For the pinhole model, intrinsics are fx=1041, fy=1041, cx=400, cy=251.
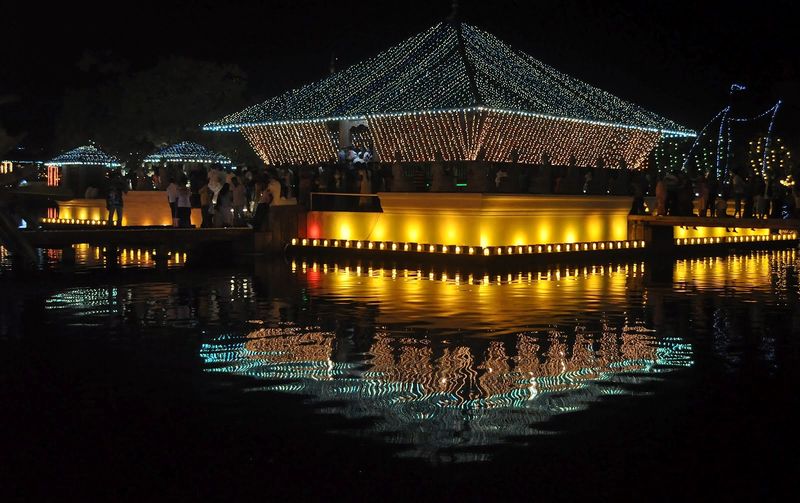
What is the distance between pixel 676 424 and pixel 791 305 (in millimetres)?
7385

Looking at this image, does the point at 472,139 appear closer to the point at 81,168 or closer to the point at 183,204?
the point at 183,204

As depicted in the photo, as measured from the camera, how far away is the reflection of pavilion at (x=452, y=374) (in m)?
6.64

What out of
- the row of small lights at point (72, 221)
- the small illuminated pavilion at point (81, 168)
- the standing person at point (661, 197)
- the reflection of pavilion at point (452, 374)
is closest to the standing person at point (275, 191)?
the row of small lights at point (72, 221)

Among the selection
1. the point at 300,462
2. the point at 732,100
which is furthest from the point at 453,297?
the point at 732,100

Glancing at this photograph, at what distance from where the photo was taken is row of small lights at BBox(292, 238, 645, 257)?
19898 millimetres

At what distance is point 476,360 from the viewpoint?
8844 mm

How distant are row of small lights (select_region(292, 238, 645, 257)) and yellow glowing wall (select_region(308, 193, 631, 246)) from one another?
371 millimetres

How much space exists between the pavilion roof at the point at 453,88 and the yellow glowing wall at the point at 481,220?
398 cm

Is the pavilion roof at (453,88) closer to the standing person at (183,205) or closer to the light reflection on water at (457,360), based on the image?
the standing person at (183,205)

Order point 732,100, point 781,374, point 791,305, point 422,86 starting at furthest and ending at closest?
1. point 732,100
2. point 422,86
3. point 791,305
4. point 781,374

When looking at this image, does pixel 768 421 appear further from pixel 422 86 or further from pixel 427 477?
pixel 422 86

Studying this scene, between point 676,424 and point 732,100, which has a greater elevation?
point 732,100

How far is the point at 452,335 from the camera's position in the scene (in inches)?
404

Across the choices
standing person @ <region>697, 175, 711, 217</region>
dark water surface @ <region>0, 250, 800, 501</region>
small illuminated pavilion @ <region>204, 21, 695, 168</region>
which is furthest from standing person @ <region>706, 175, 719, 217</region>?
dark water surface @ <region>0, 250, 800, 501</region>
